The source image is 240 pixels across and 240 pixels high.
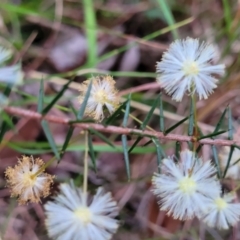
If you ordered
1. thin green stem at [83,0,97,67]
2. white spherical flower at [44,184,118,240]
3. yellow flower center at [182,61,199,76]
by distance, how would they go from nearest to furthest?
white spherical flower at [44,184,118,240] < yellow flower center at [182,61,199,76] < thin green stem at [83,0,97,67]

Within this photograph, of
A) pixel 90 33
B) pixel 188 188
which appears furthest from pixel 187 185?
pixel 90 33

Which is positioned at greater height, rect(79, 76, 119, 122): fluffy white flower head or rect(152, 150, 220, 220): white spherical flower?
rect(79, 76, 119, 122): fluffy white flower head

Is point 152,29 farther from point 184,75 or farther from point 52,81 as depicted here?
point 184,75

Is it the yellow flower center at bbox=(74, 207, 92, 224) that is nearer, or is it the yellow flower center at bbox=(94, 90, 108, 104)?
the yellow flower center at bbox=(74, 207, 92, 224)

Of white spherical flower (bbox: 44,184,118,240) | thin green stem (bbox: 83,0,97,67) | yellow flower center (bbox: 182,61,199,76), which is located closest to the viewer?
white spherical flower (bbox: 44,184,118,240)

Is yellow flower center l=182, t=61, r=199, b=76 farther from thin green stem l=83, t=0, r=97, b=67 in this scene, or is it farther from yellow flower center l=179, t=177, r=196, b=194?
thin green stem l=83, t=0, r=97, b=67

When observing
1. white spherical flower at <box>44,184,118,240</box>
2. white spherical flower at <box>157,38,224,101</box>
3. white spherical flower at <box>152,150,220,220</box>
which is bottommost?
white spherical flower at <box>44,184,118,240</box>

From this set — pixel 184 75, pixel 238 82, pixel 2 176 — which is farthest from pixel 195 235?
pixel 184 75

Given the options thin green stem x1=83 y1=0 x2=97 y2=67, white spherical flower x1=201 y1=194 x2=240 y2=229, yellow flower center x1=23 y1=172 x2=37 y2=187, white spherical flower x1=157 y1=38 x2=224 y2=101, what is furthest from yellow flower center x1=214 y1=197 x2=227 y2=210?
thin green stem x1=83 y1=0 x2=97 y2=67
